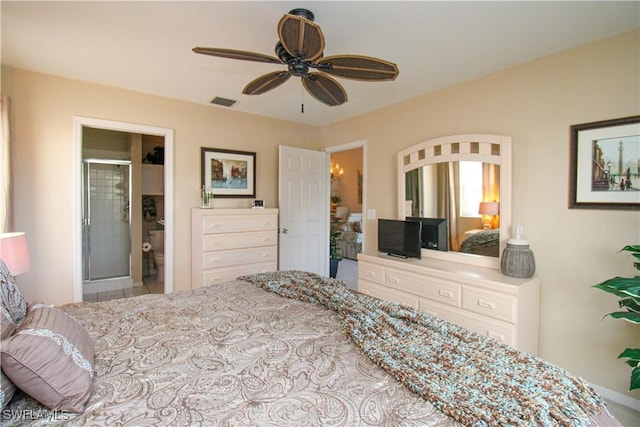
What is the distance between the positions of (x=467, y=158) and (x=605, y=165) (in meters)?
0.98

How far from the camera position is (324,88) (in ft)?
7.18

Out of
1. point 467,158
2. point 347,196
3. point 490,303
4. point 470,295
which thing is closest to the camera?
point 490,303

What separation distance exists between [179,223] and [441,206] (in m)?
2.96

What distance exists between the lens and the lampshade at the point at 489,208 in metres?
2.76

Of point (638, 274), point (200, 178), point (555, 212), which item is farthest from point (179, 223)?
point (638, 274)

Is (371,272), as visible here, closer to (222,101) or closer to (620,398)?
(620,398)

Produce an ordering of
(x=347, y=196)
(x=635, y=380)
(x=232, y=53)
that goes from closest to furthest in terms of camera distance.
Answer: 1. (x=635, y=380)
2. (x=232, y=53)
3. (x=347, y=196)

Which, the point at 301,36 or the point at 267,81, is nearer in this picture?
the point at 301,36

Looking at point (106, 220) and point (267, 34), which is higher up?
point (267, 34)

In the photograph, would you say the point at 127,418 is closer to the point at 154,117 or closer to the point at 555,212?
the point at 555,212

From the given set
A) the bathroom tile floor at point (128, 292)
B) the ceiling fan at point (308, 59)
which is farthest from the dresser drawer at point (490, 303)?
the bathroom tile floor at point (128, 292)

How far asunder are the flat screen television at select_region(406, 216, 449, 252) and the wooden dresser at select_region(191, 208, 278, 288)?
1.82 meters

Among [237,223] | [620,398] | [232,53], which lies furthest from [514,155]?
[237,223]

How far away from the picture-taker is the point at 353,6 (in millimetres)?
1856
